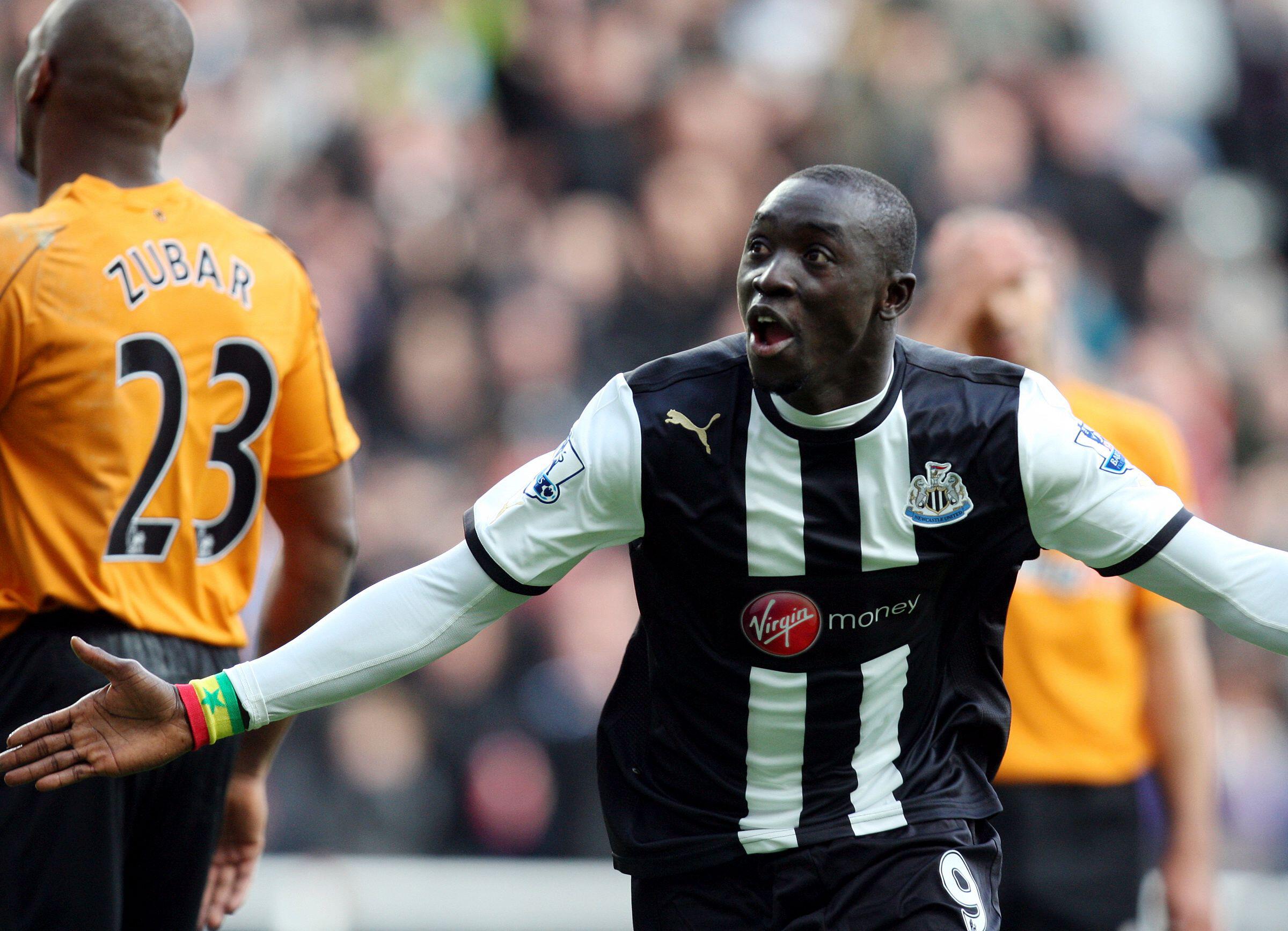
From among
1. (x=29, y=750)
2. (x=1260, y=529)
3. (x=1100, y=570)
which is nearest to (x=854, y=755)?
(x=1100, y=570)

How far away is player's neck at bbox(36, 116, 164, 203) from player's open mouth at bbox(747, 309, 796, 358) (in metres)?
1.54

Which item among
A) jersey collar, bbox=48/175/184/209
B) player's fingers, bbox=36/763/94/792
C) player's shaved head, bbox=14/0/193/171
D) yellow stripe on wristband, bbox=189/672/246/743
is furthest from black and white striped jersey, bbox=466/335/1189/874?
player's shaved head, bbox=14/0/193/171

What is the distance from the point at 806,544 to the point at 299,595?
4.64 feet

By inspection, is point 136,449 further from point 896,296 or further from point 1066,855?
point 1066,855

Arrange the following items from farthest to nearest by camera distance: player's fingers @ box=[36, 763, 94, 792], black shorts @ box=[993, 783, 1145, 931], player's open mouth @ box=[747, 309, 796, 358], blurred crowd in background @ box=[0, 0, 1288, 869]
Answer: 1. blurred crowd in background @ box=[0, 0, 1288, 869]
2. black shorts @ box=[993, 783, 1145, 931]
3. player's open mouth @ box=[747, 309, 796, 358]
4. player's fingers @ box=[36, 763, 94, 792]

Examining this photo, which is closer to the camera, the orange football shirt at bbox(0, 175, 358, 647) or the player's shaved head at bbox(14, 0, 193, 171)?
the orange football shirt at bbox(0, 175, 358, 647)

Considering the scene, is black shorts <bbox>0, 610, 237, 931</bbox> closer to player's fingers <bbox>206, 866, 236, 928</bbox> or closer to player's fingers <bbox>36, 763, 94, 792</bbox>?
player's fingers <bbox>206, 866, 236, 928</bbox>

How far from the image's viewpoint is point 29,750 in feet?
10.2

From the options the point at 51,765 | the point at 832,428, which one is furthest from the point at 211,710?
the point at 832,428

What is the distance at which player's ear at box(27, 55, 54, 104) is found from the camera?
3.79m

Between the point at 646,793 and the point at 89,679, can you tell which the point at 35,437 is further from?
the point at 646,793

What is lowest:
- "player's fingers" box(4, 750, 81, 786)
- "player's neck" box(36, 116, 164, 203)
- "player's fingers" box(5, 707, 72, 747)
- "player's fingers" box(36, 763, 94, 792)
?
"player's fingers" box(36, 763, 94, 792)

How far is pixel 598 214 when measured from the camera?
9.10 meters

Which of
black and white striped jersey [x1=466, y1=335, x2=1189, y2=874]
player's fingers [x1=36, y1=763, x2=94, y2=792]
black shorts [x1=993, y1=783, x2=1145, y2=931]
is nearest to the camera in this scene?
player's fingers [x1=36, y1=763, x2=94, y2=792]
